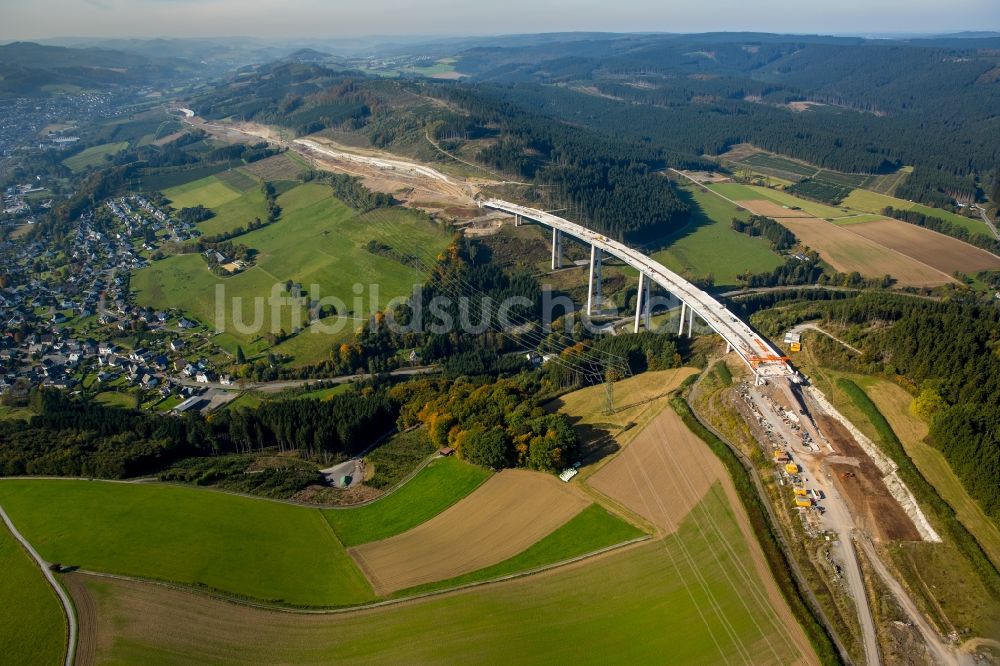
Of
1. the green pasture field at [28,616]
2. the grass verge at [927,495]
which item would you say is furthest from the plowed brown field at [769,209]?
the green pasture field at [28,616]

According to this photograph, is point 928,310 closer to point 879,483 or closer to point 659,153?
point 879,483

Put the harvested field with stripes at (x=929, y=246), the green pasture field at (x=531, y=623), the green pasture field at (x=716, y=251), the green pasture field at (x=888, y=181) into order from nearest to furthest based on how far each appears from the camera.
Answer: the green pasture field at (x=531, y=623) < the harvested field with stripes at (x=929, y=246) < the green pasture field at (x=716, y=251) < the green pasture field at (x=888, y=181)

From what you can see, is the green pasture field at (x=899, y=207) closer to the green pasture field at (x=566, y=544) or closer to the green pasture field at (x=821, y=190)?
the green pasture field at (x=821, y=190)

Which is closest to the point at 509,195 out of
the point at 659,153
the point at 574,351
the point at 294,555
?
the point at 574,351

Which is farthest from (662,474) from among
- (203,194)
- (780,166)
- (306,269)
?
(780,166)

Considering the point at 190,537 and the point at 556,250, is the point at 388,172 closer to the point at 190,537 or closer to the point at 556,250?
the point at 556,250

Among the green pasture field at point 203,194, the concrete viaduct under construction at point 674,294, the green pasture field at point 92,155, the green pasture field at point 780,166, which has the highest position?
the green pasture field at point 92,155
